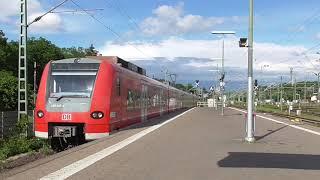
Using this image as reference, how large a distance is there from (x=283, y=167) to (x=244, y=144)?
6.02m

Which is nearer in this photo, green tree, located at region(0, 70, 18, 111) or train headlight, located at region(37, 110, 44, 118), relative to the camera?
train headlight, located at region(37, 110, 44, 118)

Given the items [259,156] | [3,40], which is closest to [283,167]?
[259,156]

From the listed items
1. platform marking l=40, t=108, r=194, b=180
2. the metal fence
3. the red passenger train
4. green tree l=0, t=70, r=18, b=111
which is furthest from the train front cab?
green tree l=0, t=70, r=18, b=111

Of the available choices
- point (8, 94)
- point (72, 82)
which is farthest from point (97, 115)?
point (8, 94)

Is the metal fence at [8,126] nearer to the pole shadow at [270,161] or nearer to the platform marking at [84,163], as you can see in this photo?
the platform marking at [84,163]

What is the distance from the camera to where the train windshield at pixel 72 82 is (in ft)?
64.9

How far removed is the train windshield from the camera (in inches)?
779

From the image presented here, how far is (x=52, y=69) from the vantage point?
20.4 metres

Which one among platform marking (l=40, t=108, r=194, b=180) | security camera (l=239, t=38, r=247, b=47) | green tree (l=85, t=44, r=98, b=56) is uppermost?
green tree (l=85, t=44, r=98, b=56)

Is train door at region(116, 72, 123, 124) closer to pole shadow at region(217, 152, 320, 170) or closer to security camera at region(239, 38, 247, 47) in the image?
security camera at region(239, 38, 247, 47)

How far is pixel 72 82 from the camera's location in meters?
20.1

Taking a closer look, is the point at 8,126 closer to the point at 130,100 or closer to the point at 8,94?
the point at 130,100

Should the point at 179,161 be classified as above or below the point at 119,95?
below

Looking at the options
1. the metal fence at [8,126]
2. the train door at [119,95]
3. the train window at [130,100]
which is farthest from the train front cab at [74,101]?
the metal fence at [8,126]
